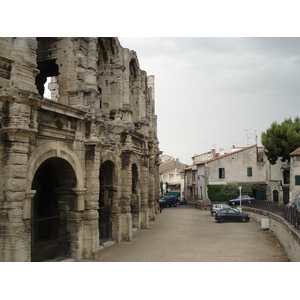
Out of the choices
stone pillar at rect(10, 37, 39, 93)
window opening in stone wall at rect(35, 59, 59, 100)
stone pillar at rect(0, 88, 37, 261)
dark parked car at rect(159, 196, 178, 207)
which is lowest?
dark parked car at rect(159, 196, 178, 207)

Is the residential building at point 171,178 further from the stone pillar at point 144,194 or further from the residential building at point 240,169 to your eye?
the stone pillar at point 144,194

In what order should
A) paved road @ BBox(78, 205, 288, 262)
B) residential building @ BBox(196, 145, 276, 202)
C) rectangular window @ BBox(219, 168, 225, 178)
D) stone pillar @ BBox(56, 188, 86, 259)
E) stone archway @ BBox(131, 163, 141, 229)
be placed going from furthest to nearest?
rectangular window @ BBox(219, 168, 225, 178)
residential building @ BBox(196, 145, 276, 202)
stone archway @ BBox(131, 163, 141, 229)
paved road @ BBox(78, 205, 288, 262)
stone pillar @ BBox(56, 188, 86, 259)

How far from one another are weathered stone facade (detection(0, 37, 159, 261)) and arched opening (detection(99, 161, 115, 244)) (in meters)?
0.06

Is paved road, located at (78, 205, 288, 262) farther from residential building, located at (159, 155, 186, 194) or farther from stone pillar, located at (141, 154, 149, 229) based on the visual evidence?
residential building, located at (159, 155, 186, 194)

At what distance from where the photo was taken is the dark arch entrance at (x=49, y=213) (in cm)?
1403

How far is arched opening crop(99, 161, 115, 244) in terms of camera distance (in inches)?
725

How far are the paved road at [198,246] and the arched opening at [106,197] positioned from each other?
1.01 meters

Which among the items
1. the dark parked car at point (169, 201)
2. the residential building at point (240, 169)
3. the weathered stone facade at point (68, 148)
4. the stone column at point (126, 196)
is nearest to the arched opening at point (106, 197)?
the weathered stone facade at point (68, 148)

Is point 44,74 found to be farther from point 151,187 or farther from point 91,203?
point 151,187

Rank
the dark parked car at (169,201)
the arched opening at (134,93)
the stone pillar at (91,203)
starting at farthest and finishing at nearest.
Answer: the dark parked car at (169,201) → the arched opening at (134,93) → the stone pillar at (91,203)

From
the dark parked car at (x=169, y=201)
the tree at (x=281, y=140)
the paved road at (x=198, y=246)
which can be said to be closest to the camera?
the paved road at (x=198, y=246)

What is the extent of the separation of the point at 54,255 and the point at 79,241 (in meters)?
1.51

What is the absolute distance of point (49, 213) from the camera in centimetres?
1795

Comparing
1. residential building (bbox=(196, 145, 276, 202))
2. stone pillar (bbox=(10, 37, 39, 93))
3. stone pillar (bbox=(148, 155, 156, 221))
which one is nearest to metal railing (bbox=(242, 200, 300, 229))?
stone pillar (bbox=(148, 155, 156, 221))
